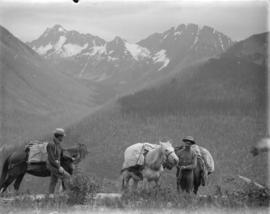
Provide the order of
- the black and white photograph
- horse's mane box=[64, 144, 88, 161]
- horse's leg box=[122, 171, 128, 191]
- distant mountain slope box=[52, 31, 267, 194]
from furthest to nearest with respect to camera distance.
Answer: distant mountain slope box=[52, 31, 267, 194]
the black and white photograph
horse's mane box=[64, 144, 88, 161]
horse's leg box=[122, 171, 128, 191]

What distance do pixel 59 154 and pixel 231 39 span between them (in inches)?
210

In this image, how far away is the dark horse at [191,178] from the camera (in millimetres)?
11047

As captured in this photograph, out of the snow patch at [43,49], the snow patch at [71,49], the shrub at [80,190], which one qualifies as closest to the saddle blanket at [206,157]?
the shrub at [80,190]

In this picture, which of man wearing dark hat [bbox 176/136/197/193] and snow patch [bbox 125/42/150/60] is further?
snow patch [bbox 125/42/150/60]

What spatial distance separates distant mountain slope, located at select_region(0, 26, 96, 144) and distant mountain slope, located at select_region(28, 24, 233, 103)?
335mm

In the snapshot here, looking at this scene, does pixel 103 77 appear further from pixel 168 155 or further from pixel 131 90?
pixel 168 155

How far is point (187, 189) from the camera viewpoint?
1109 centimetres

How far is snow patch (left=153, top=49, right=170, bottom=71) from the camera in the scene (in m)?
14.0

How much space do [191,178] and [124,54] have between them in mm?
4399

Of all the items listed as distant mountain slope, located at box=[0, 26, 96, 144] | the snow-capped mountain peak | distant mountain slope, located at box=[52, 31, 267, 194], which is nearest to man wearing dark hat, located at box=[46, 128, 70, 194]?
distant mountain slope, located at box=[52, 31, 267, 194]

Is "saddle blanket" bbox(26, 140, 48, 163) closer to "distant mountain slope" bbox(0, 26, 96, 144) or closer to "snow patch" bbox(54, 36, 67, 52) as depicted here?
"distant mountain slope" bbox(0, 26, 96, 144)

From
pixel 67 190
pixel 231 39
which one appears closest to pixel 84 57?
pixel 231 39

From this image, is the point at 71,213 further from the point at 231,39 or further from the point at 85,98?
the point at 231,39

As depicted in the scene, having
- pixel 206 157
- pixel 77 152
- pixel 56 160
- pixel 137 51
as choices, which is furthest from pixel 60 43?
pixel 206 157
